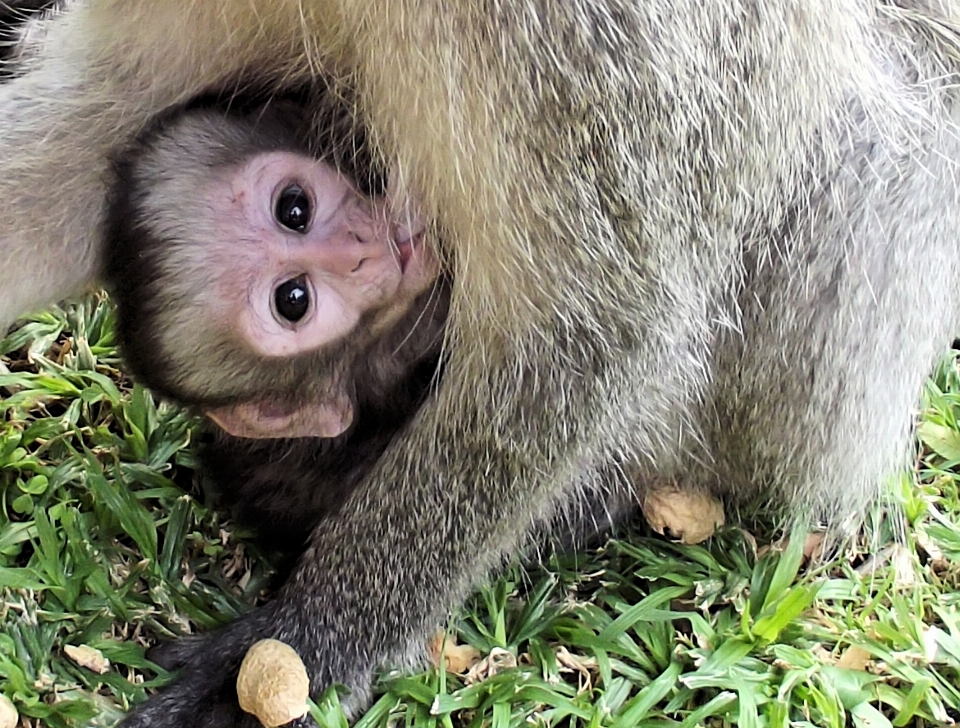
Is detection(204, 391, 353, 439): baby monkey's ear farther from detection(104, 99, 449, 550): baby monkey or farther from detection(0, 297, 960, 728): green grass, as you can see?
detection(0, 297, 960, 728): green grass

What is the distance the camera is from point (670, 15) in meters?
1.58

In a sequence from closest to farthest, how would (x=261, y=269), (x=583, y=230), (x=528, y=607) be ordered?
(x=583, y=230)
(x=261, y=269)
(x=528, y=607)

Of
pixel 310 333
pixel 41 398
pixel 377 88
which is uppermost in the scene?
pixel 377 88

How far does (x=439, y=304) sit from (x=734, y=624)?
2.58ft

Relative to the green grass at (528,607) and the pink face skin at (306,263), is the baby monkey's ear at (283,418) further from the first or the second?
the green grass at (528,607)

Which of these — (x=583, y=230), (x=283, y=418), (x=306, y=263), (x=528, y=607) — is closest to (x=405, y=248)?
(x=306, y=263)

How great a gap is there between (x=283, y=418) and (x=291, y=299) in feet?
0.73

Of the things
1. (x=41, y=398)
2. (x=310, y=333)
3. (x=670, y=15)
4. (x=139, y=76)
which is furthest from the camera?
(x=41, y=398)

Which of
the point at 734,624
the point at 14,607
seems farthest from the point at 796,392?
the point at 14,607

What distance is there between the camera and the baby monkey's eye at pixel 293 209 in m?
2.04

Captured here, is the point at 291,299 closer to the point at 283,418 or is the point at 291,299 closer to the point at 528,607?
the point at 283,418

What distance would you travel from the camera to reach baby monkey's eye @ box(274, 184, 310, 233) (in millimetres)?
2037

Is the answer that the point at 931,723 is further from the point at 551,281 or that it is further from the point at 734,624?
the point at 551,281

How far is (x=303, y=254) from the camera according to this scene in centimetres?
204
